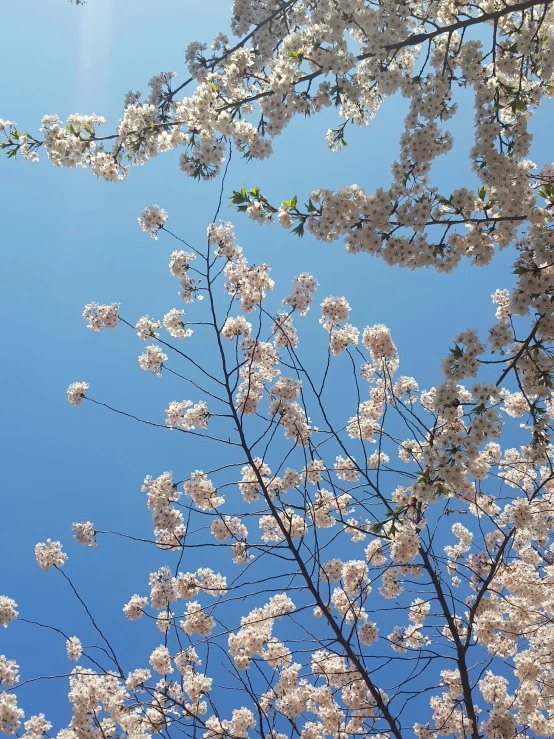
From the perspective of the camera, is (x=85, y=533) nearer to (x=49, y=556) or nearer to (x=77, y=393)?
(x=49, y=556)

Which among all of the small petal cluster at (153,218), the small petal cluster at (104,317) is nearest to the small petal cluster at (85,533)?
the small petal cluster at (104,317)

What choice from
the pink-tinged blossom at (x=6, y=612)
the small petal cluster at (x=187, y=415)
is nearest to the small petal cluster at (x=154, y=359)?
→ the small petal cluster at (x=187, y=415)

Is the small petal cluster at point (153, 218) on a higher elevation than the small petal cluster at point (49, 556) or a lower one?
higher

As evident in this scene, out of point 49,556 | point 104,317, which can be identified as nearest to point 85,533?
point 49,556

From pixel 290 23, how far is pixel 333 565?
22.7 ft

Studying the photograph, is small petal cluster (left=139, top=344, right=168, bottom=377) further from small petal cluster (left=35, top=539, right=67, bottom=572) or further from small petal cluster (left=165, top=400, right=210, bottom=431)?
small petal cluster (left=35, top=539, right=67, bottom=572)

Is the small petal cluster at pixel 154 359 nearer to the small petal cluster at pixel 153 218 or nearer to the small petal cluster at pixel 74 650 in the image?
the small petal cluster at pixel 153 218

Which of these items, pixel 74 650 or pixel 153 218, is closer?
pixel 153 218

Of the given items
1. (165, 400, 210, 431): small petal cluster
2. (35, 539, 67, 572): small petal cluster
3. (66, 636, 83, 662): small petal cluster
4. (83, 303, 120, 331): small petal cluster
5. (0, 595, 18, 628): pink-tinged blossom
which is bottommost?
(66, 636, 83, 662): small petal cluster

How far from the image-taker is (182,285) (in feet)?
20.4

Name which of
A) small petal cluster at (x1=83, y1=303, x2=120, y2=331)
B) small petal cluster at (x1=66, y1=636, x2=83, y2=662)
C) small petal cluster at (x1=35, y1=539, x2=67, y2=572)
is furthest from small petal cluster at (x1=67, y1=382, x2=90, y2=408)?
small petal cluster at (x1=66, y1=636, x2=83, y2=662)

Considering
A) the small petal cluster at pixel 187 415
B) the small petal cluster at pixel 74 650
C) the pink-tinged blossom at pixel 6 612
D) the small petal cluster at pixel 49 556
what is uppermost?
the small petal cluster at pixel 187 415

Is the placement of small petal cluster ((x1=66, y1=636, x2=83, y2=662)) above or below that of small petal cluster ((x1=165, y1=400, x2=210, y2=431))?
below

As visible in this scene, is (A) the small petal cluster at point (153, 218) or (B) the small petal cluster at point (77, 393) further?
(B) the small petal cluster at point (77, 393)
